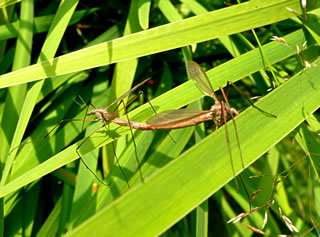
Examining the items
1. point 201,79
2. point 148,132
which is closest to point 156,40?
point 201,79

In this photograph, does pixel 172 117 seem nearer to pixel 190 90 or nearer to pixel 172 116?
pixel 172 116

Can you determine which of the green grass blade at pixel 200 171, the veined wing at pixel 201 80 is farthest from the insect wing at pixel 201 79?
the green grass blade at pixel 200 171

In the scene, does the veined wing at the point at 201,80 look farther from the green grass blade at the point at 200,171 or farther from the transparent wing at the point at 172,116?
the green grass blade at the point at 200,171

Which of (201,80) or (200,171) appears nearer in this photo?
(200,171)

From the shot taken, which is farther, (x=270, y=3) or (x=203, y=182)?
(x=270, y=3)

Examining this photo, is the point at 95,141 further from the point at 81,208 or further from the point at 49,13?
the point at 49,13

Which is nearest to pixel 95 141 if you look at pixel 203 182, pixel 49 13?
pixel 203 182

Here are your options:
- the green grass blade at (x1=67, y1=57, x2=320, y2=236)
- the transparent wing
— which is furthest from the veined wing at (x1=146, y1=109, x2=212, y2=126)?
the green grass blade at (x1=67, y1=57, x2=320, y2=236)
